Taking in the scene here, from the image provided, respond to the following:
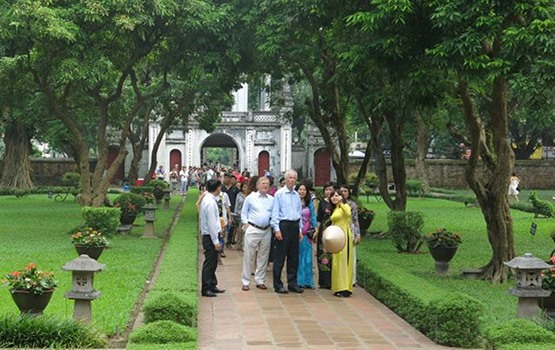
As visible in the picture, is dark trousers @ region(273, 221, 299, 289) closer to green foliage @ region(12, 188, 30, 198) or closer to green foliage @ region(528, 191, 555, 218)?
green foliage @ region(528, 191, 555, 218)

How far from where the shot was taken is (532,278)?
341 inches

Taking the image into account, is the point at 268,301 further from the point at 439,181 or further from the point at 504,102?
the point at 439,181

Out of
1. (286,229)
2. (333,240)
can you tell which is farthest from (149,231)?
(333,240)

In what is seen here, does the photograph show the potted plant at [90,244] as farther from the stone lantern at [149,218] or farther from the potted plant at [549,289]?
the potted plant at [549,289]

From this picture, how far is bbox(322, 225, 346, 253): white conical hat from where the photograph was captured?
1112 centimetres

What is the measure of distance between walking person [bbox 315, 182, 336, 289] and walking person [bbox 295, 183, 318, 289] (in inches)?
5.1

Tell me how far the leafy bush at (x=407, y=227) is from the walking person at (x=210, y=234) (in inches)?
232

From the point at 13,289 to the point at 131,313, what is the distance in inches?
61.7

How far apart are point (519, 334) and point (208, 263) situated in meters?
4.74

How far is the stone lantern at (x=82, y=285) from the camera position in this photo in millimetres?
8406

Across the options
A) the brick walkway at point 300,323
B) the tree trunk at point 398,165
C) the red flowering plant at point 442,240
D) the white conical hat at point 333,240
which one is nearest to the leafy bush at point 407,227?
the tree trunk at point 398,165

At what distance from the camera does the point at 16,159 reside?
3928 cm

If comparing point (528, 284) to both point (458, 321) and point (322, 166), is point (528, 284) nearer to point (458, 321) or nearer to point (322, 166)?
point (458, 321)

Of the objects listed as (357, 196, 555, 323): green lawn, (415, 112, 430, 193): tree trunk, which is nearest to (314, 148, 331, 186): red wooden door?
(415, 112, 430, 193): tree trunk
